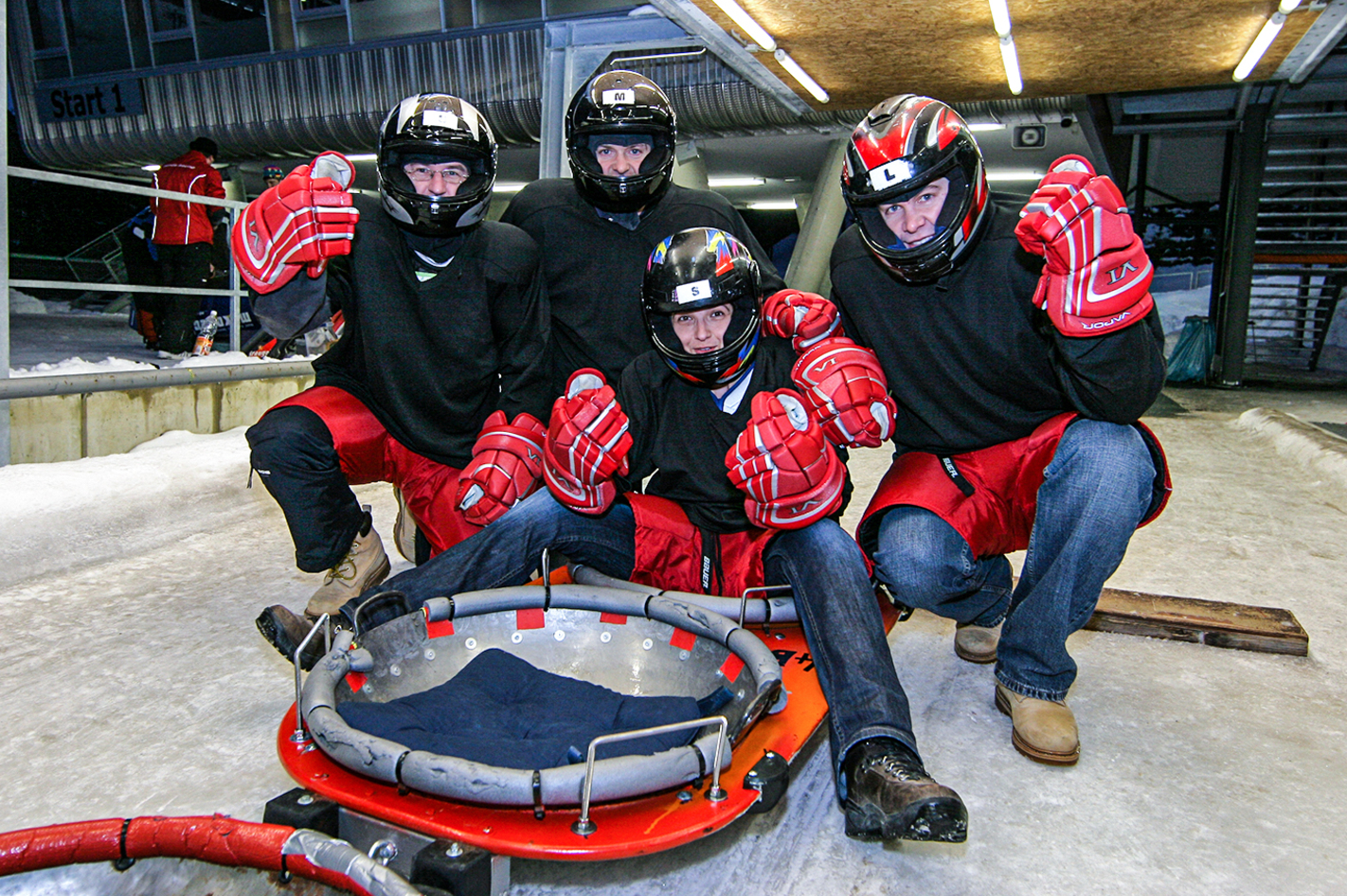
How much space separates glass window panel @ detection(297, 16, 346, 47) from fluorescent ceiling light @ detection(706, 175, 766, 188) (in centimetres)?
512

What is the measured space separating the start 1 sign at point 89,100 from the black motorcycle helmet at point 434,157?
13.2 meters

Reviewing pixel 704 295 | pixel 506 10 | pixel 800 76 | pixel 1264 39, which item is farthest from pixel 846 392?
pixel 506 10

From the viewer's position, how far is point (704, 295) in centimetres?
182

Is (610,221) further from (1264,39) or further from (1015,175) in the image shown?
(1015,175)

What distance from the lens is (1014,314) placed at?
1.80m

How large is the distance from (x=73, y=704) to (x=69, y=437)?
2426mm

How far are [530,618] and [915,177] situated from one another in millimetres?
1087

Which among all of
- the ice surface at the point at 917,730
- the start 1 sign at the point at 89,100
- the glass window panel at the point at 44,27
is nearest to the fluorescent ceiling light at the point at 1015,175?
the ice surface at the point at 917,730

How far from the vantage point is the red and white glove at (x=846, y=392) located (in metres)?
1.71

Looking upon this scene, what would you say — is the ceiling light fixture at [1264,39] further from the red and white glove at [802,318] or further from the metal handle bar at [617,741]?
the metal handle bar at [617,741]

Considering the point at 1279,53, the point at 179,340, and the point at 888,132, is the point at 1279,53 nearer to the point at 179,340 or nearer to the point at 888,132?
the point at 888,132

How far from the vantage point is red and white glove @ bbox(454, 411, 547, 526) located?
1933 millimetres

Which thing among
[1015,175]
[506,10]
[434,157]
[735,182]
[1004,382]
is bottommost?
[1004,382]

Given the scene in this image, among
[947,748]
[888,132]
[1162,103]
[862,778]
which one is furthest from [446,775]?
[1162,103]
